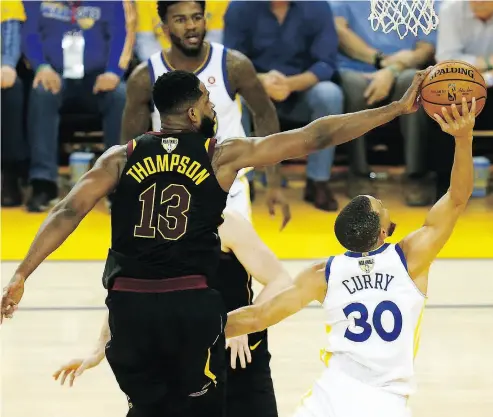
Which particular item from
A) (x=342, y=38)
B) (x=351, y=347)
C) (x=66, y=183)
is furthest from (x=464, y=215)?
(x=351, y=347)

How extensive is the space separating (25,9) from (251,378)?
572cm

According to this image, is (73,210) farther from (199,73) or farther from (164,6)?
(164,6)

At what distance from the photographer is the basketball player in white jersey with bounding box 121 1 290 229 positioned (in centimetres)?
589

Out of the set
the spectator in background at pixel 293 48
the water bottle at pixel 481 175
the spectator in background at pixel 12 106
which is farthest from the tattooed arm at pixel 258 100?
the water bottle at pixel 481 175

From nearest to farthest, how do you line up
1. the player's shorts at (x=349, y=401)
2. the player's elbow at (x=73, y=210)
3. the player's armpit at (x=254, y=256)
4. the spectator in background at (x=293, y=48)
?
1. the player's shorts at (x=349, y=401)
2. the player's elbow at (x=73, y=210)
3. the player's armpit at (x=254, y=256)
4. the spectator in background at (x=293, y=48)

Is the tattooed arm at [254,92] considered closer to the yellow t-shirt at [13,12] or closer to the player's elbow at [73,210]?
the player's elbow at [73,210]

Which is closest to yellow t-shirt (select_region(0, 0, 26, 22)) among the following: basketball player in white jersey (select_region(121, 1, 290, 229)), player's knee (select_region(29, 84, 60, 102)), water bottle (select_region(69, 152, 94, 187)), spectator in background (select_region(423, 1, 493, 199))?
player's knee (select_region(29, 84, 60, 102))

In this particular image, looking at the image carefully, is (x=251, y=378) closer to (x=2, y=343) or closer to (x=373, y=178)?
(x=2, y=343)

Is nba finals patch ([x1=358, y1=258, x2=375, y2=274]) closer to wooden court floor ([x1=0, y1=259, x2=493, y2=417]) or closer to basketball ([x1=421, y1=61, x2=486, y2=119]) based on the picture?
basketball ([x1=421, y1=61, x2=486, y2=119])

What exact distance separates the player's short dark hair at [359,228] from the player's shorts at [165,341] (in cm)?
50

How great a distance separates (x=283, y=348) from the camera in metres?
6.00

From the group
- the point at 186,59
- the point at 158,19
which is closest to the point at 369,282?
the point at 186,59

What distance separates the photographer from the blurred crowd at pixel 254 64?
8.95 m

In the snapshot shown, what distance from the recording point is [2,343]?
616 cm
